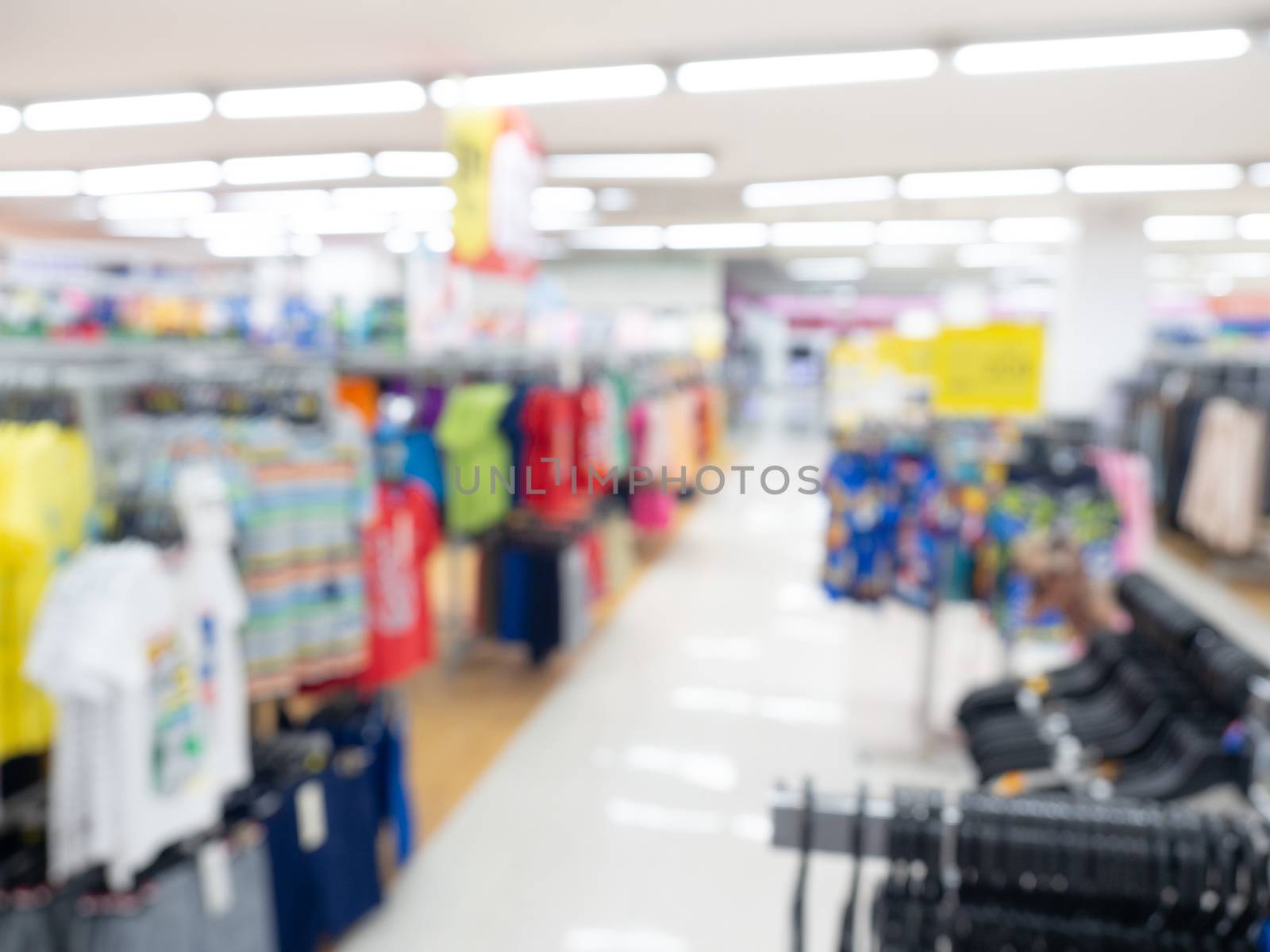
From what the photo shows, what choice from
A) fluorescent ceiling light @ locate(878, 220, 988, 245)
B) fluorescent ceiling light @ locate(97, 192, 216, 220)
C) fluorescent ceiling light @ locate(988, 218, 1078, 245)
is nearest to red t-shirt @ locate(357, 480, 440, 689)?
fluorescent ceiling light @ locate(97, 192, 216, 220)

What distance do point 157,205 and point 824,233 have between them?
29.3ft

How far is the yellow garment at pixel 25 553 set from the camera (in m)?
2.06

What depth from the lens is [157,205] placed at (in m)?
11.1

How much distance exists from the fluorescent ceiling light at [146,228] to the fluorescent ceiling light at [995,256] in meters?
12.2

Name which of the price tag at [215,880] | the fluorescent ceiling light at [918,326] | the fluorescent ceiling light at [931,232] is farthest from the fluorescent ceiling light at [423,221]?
the price tag at [215,880]

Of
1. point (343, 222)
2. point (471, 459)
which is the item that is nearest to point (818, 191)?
point (471, 459)

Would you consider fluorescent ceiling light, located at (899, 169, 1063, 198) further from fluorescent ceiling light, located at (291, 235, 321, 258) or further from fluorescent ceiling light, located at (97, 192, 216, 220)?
fluorescent ceiling light, located at (291, 235, 321, 258)

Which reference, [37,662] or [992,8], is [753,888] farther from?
[992,8]

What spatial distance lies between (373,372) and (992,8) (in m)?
3.74

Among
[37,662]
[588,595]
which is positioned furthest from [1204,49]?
[37,662]

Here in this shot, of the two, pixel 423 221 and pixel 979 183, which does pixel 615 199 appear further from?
pixel 979 183

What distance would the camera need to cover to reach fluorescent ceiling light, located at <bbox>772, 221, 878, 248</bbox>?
11.7 metres

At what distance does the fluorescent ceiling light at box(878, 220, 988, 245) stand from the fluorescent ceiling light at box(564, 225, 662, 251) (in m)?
3.33

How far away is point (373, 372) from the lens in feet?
16.4
